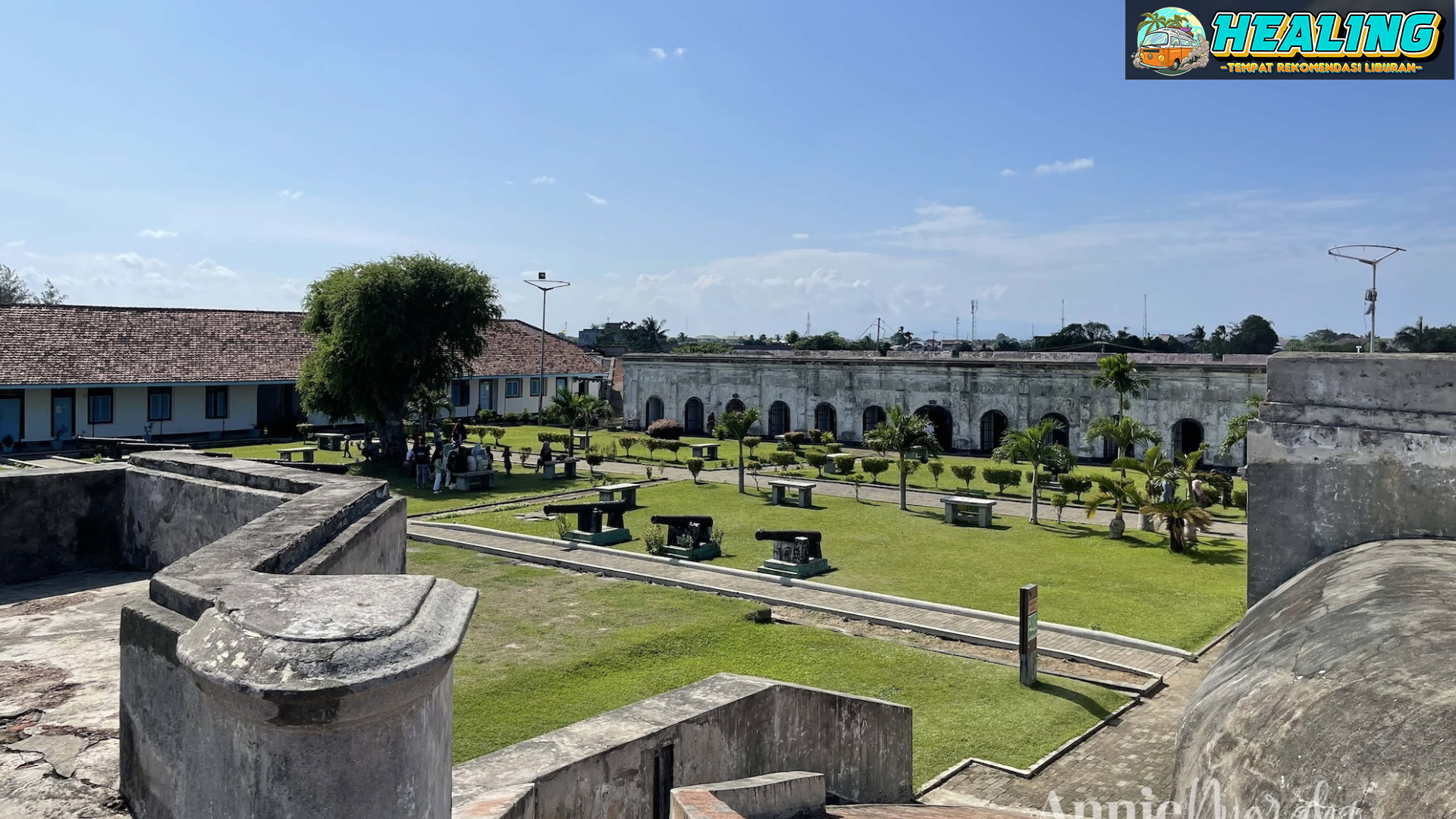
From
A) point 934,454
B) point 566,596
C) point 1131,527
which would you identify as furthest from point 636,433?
point 566,596

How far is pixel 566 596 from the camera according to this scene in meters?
13.2

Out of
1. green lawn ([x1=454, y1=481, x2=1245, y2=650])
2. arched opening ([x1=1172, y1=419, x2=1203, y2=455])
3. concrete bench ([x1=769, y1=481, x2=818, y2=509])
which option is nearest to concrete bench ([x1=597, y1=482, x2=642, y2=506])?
green lawn ([x1=454, y1=481, x2=1245, y2=650])

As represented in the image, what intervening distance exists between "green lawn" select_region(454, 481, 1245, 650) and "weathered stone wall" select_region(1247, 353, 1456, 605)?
3.36 metres

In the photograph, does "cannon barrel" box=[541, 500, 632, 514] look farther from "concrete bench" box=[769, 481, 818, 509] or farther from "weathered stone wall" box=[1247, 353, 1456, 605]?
"weathered stone wall" box=[1247, 353, 1456, 605]

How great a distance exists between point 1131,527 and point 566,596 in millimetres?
12882

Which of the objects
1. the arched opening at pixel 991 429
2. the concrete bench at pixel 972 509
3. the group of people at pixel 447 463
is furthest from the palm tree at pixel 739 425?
the arched opening at pixel 991 429

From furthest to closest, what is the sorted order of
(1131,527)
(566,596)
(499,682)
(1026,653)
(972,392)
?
(972,392)
(1131,527)
(566,596)
(1026,653)
(499,682)

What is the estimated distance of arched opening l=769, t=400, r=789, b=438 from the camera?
128 ft

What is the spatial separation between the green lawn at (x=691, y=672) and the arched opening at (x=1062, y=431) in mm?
22009

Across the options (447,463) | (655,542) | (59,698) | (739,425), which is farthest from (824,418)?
(59,698)

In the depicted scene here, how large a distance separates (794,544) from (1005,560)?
13.0ft

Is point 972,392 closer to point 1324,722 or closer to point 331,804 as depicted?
point 1324,722

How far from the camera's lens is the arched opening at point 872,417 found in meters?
36.3

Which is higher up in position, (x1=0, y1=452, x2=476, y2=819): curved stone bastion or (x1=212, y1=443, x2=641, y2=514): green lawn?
(x1=0, y1=452, x2=476, y2=819): curved stone bastion
